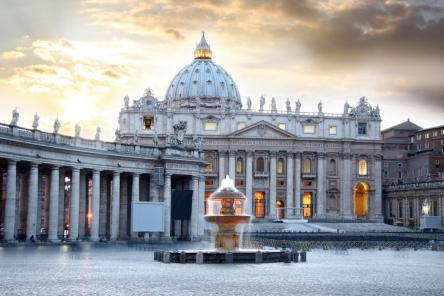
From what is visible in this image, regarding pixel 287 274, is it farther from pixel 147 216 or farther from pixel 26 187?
pixel 26 187

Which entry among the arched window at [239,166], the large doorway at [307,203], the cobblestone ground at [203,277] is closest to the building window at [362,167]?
the large doorway at [307,203]

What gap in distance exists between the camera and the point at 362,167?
181250mm

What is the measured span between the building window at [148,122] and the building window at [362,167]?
44.9 m

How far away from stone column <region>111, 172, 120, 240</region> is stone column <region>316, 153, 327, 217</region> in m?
97.3

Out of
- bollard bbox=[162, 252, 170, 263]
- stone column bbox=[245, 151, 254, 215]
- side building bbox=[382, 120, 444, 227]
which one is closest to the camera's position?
bollard bbox=[162, 252, 170, 263]

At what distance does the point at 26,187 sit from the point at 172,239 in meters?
16.9

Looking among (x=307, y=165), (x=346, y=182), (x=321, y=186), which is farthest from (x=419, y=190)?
(x=307, y=165)

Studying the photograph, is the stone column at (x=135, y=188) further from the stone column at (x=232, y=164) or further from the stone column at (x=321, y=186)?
the stone column at (x=321, y=186)

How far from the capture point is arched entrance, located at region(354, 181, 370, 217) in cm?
18061

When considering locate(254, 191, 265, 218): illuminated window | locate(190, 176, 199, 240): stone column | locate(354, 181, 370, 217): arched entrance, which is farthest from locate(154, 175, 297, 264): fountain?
locate(354, 181, 370, 217): arched entrance

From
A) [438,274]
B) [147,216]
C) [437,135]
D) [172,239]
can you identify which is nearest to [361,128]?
[437,135]

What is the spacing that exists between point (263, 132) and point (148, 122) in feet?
76.9

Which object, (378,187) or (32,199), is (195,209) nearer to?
(32,199)

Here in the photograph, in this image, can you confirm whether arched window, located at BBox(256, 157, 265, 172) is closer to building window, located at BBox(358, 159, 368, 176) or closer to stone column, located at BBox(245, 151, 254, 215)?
stone column, located at BBox(245, 151, 254, 215)
